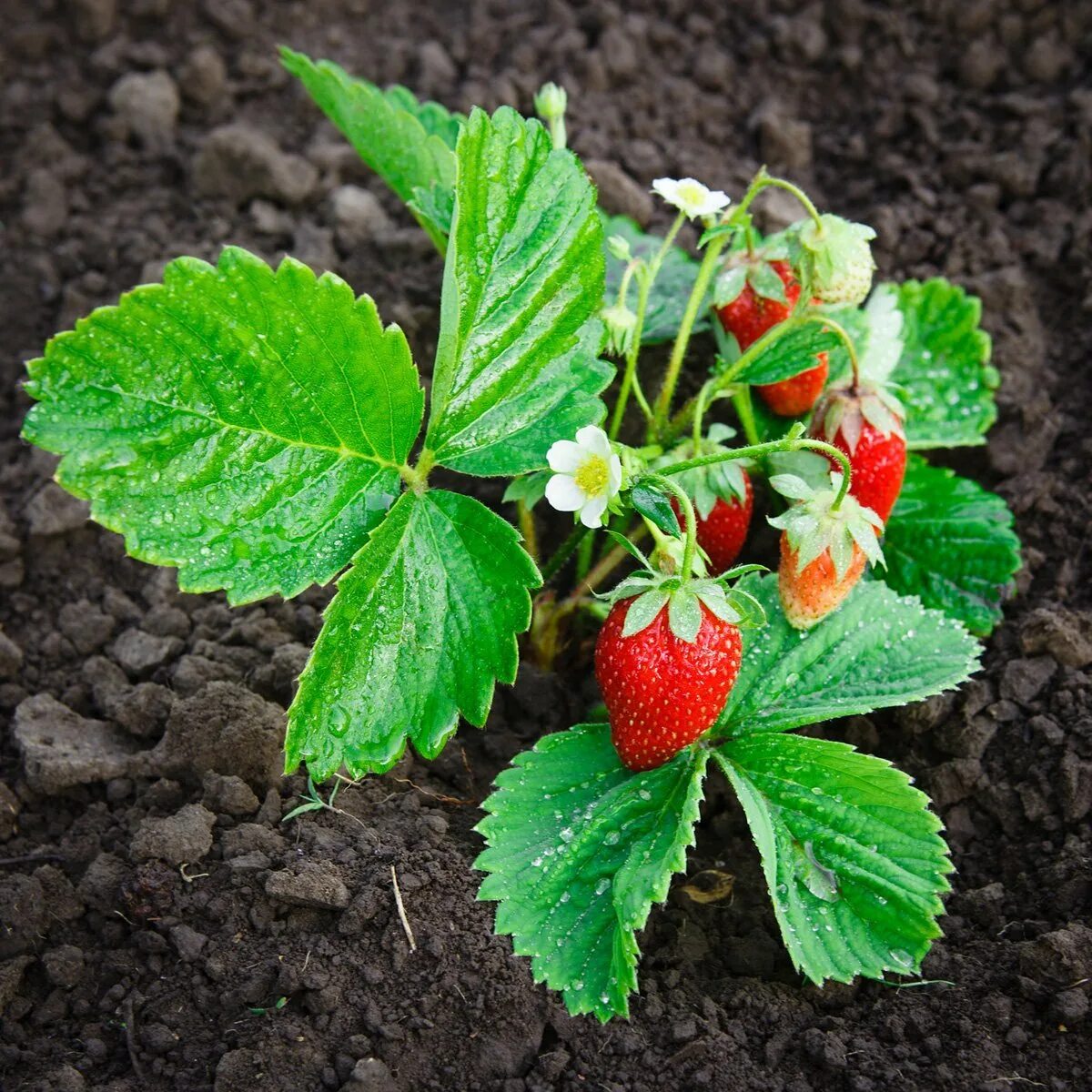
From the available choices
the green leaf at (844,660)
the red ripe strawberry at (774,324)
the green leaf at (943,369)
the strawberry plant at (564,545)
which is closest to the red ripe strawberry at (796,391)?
the red ripe strawberry at (774,324)

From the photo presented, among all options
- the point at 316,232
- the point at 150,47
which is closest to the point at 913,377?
the point at 316,232

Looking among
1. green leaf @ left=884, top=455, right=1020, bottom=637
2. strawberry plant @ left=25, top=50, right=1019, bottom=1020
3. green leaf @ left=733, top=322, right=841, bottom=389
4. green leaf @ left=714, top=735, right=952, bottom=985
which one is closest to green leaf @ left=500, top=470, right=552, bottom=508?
strawberry plant @ left=25, top=50, right=1019, bottom=1020

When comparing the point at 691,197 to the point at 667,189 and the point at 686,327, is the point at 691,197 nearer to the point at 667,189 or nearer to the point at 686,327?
the point at 667,189

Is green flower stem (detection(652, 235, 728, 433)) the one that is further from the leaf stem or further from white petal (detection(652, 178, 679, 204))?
the leaf stem

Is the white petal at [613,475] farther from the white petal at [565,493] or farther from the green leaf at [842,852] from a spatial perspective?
the green leaf at [842,852]

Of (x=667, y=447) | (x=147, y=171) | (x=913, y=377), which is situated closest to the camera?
(x=667, y=447)

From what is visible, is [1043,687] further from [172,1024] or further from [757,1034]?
[172,1024]
